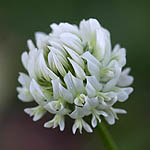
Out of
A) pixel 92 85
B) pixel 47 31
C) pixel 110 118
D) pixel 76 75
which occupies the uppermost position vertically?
pixel 47 31

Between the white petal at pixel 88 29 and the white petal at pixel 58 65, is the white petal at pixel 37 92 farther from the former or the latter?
the white petal at pixel 88 29

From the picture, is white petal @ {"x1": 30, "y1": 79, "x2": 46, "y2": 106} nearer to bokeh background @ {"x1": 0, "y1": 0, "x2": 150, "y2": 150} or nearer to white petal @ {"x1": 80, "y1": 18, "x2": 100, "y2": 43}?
white petal @ {"x1": 80, "y1": 18, "x2": 100, "y2": 43}

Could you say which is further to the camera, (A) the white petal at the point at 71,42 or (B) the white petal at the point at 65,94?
(A) the white petal at the point at 71,42

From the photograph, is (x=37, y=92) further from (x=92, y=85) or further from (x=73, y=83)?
(x=92, y=85)

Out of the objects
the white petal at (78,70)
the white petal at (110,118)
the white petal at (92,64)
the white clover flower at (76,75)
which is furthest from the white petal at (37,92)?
the white petal at (110,118)

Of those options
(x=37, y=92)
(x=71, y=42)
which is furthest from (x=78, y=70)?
(x=37, y=92)
